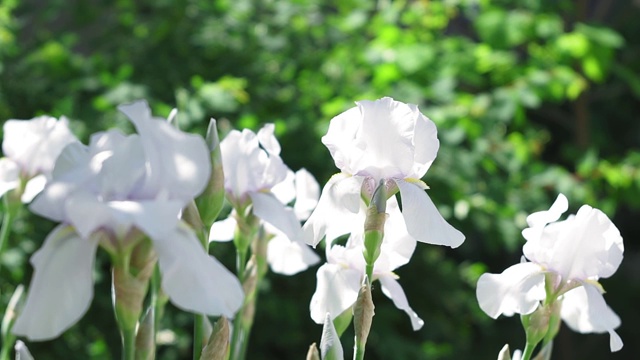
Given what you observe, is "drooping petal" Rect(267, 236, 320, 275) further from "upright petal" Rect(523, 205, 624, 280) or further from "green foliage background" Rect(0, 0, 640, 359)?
"green foliage background" Rect(0, 0, 640, 359)

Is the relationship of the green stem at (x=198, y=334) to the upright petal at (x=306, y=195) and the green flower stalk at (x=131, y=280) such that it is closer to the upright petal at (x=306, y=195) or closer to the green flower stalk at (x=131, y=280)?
the green flower stalk at (x=131, y=280)

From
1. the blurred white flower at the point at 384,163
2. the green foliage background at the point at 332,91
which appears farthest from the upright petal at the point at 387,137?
the green foliage background at the point at 332,91

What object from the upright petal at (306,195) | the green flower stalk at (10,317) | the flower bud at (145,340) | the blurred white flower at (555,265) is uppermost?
the flower bud at (145,340)

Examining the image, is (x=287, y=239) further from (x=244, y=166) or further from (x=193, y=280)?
(x=193, y=280)

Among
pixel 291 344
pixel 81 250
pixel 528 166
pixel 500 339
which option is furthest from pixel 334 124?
pixel 500 339

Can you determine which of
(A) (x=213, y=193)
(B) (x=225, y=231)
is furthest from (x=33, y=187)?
(A) (x=213, y=193)

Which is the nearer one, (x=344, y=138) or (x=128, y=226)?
(x=128, y=226)

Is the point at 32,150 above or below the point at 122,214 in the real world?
below
